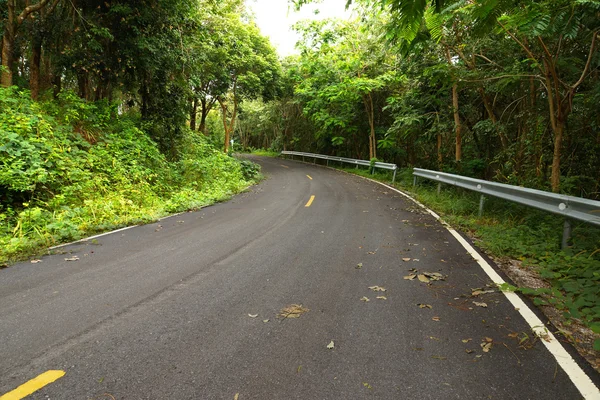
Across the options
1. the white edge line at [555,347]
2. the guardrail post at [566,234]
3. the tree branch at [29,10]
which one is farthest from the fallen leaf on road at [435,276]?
the tree branch at [29,10]

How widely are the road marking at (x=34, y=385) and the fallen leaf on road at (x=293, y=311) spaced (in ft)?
6.20

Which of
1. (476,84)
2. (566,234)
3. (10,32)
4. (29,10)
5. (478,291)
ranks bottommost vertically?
(478,291)

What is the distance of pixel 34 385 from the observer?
2.41m

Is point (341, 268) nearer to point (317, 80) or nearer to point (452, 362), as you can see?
point (452, 362)

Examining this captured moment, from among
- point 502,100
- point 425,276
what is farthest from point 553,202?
point 502,100

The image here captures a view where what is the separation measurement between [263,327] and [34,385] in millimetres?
1754

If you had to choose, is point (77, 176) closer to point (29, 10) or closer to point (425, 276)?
point (29, 10)

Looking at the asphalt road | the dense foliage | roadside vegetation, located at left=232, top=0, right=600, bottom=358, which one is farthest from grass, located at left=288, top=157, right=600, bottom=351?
the dense foliage

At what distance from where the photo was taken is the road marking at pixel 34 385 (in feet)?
7.54

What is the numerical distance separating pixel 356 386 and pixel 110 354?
2.01 metres

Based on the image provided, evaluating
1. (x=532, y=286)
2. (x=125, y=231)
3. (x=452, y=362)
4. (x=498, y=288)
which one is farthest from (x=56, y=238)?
(x=532, y=286)

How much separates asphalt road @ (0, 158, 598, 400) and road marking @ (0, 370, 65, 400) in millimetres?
58

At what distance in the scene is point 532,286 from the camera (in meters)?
4.31

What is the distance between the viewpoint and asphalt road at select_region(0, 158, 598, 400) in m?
2.49
